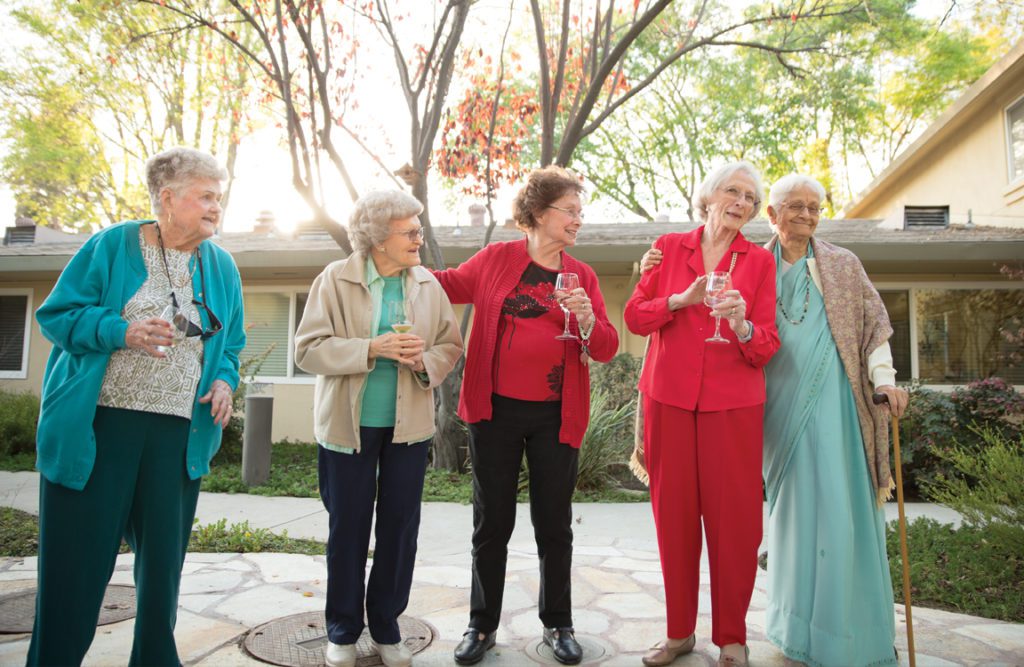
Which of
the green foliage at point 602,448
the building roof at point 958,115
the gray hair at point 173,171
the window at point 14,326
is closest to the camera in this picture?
the gray hair at point 173,171

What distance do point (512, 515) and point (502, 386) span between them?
54 cm

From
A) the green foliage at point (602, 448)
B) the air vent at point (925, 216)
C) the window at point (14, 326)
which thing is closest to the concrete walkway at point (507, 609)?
the green foliage at point (602, 448)

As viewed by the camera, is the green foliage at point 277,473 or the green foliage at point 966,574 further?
the green foliage at point 277,473

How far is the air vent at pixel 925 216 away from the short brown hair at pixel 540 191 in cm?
1035

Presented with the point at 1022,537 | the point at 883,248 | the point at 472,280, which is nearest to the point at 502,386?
the point at 472,280

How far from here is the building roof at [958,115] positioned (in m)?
10.5

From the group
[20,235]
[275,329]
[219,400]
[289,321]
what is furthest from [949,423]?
[20,235]

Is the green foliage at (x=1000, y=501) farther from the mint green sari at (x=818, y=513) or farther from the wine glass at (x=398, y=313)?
the wine glass at (x=398, y=313)

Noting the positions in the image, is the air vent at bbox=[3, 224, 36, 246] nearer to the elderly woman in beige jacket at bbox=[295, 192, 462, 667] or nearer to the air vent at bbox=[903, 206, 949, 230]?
the elderly woman in beige jacket at bbox=[295, 192, 462, 667]

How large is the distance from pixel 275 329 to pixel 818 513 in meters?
10.3

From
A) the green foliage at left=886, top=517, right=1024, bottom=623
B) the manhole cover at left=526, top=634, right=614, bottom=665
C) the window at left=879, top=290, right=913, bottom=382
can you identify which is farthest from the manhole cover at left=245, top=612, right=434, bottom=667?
the window at left=879, top=290, right=913, bottom=382

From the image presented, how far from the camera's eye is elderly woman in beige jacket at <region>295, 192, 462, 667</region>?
274 cm

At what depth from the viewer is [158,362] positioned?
2.43 metres

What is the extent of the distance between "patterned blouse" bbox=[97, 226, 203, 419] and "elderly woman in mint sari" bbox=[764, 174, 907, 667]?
2.31 metres
